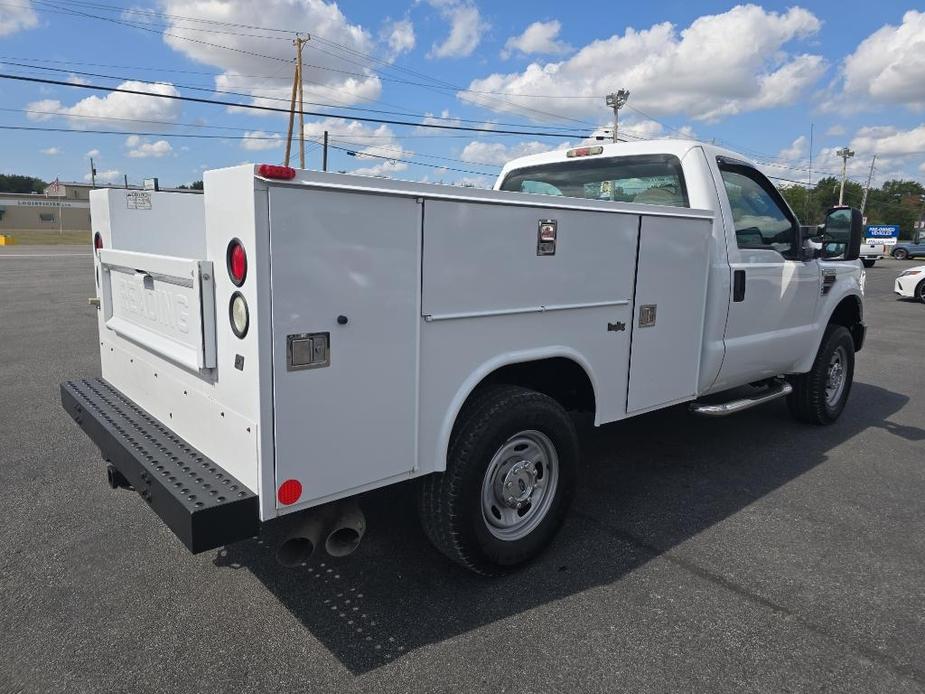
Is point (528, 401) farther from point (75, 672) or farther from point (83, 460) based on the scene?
point (83, 460)

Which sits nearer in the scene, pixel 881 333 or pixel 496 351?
pixel 496 351

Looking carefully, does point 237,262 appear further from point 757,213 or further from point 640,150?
point 757,213

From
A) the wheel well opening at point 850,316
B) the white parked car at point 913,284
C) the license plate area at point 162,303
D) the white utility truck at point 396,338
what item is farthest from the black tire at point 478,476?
the white parked car at point 913,284

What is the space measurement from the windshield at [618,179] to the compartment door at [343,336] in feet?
8.05

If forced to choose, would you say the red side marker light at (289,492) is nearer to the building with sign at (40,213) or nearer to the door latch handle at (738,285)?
the door latch handle at (738,285)

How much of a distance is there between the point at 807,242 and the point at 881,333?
866 centimetres

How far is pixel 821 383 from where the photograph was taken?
5738 millimetres

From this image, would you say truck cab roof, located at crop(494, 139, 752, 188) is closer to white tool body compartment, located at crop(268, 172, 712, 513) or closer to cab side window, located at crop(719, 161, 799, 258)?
cab side window, located at crop(719, 161, 799, 258)

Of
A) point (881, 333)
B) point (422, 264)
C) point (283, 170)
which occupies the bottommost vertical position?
point (881, 333)

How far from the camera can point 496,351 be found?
9.77ft

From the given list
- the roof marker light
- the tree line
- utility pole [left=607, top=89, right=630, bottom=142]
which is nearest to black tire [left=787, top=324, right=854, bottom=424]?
the roof marker light

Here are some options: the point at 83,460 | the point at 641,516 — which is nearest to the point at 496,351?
the point at 641,516

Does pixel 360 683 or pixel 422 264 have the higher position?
pixel 422 264

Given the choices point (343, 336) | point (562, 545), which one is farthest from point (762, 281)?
point (343, 336)
